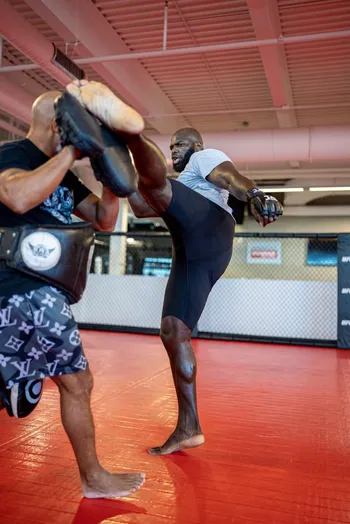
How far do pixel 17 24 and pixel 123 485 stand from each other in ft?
15.7

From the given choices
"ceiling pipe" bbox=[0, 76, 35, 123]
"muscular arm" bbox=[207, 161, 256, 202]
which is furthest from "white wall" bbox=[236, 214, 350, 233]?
"muscular arm" bbox=[207, 161, 256, 202]

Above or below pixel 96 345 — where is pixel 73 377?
above

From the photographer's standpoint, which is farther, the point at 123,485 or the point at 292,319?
the point at 292,319

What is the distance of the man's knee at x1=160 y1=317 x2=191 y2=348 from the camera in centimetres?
211

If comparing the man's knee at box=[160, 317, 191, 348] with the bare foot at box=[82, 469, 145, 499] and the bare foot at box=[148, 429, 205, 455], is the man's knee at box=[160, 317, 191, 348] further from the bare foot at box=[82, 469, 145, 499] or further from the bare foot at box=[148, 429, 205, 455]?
the bare foot at box=[82, 469, 145, 499]

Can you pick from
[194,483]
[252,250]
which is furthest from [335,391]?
[252,250]

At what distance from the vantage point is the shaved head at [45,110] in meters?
1.45

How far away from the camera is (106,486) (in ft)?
4.97

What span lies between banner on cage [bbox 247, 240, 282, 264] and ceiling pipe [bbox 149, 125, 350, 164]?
5.78 m

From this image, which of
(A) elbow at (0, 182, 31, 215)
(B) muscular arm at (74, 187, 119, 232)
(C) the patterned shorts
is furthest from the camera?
(B) muscular arm at (74, 187, 119, 232)

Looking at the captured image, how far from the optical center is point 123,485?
1.56 meters

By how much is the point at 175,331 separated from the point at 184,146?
921 mm

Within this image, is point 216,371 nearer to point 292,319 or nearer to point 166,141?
point 292,319

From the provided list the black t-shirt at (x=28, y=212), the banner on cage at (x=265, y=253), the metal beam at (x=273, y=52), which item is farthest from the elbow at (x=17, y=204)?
the banner on cage at (x=265, y=253)
